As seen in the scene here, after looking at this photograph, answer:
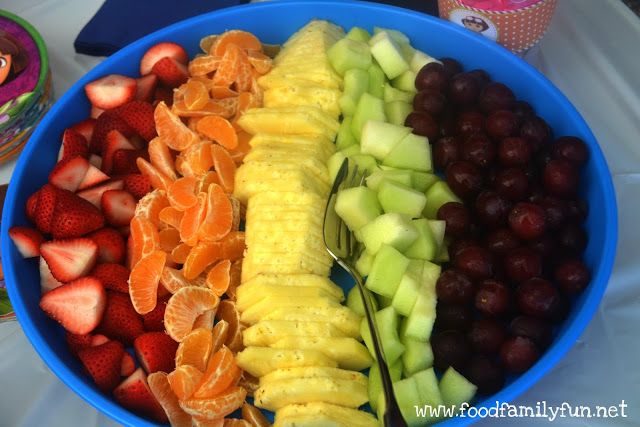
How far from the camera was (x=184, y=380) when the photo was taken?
115cm

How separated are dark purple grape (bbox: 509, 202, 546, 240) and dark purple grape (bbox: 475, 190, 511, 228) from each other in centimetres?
3

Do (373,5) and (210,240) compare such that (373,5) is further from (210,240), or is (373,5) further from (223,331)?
(223,331)

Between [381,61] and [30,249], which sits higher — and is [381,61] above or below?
above

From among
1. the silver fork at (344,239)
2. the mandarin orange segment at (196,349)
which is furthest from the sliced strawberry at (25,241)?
the silver fork at (344,239)

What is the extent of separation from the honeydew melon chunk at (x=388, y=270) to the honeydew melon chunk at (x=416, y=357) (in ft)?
0.37

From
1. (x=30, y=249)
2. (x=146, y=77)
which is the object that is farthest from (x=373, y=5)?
(x=30, y=249)

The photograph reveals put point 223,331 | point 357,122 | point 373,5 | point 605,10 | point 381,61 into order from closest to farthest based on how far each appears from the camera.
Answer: point 223,331, point 357,122, point 381,61, point 373,5, point 605,10

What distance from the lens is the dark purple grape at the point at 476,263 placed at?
1.19 m

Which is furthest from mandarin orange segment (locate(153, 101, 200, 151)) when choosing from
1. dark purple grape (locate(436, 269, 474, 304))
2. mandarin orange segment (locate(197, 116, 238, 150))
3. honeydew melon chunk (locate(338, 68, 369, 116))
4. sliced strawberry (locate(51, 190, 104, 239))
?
dark purple grape (locate(436, 269, 474, 304))

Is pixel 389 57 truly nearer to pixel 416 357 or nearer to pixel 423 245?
pixel 423 245

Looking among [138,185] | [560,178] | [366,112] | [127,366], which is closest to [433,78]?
[366,112]

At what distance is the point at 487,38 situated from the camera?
1628mm

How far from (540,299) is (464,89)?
585 millimetres

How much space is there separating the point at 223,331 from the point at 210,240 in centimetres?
21
